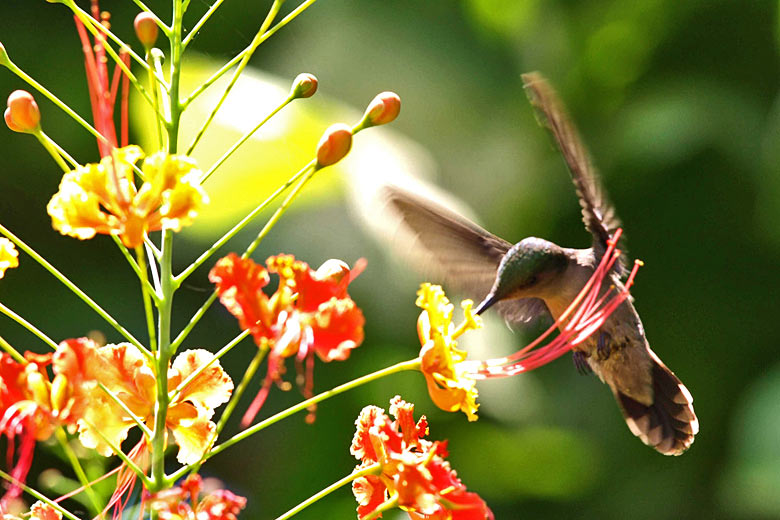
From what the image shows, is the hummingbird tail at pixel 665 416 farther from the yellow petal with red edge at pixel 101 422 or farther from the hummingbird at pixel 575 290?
the yellow petal with red edge at pixel 101 422

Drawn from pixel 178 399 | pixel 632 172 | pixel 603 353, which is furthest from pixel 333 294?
pixel 632 172

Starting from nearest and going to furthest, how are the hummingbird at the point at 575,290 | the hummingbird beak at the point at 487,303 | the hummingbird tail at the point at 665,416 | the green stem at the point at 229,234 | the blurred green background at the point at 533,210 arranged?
1. the green stem at the point at 229,234
2. the hummingbird beak at the point at 487,303
3. the hummingbird at the point at 575,290
4. the hummingbird tail at the point at 665,416
5. the blurred green background at the point at 533,210

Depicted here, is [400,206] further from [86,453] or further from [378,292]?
[378,292]

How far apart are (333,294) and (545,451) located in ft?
11.0

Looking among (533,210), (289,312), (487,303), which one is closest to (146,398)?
(289,312)

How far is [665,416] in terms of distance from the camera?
2.26m

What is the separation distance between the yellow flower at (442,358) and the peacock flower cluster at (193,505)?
0.33m

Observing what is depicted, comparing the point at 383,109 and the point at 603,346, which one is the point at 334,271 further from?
the point at 603,346

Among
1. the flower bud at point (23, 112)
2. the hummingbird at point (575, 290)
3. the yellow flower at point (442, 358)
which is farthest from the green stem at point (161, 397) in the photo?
the hummingbird at point (575, 290)

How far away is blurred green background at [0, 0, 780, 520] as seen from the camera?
14.3ft

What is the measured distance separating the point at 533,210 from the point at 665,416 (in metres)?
2.44

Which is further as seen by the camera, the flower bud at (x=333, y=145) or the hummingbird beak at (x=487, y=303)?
the hummingbird beak at (x=487, y=303)

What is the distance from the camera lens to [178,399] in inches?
60.2

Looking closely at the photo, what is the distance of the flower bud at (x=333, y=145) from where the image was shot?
141 cm
